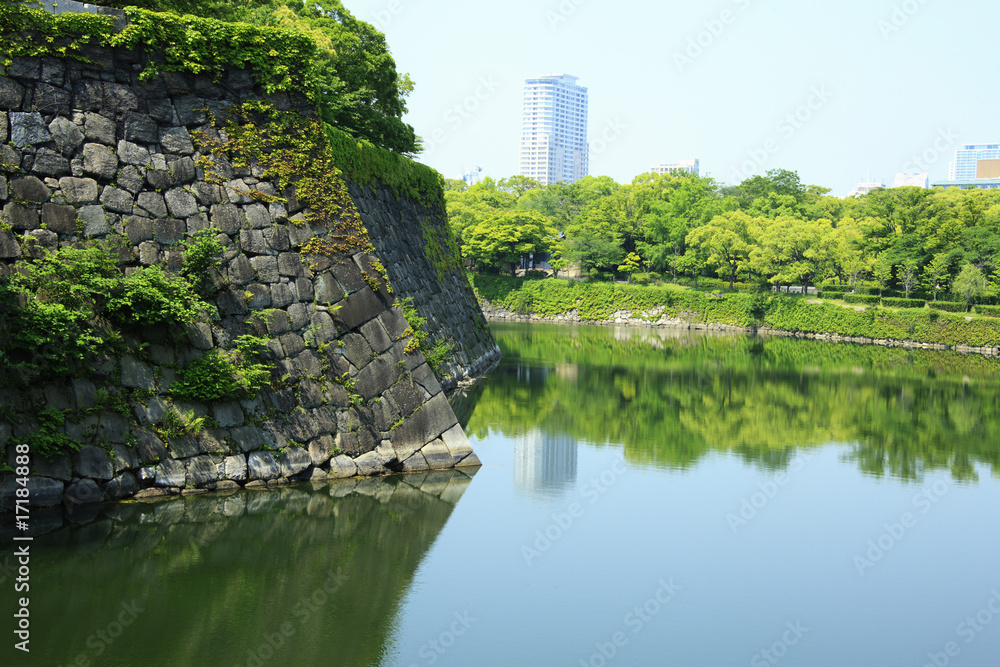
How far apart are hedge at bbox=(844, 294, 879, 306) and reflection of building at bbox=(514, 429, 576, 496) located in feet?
117

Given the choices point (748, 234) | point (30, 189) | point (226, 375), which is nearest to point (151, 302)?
point (226, 375)

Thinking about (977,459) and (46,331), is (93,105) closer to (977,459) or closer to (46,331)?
(46,331)

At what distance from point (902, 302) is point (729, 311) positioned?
35.0 feet

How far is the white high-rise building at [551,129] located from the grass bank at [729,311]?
408 ft

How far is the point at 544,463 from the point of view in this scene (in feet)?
44.8

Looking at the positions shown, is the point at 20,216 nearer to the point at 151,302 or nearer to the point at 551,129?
the point at 151,302

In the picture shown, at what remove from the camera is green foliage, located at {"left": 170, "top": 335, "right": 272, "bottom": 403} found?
10211 millimetres

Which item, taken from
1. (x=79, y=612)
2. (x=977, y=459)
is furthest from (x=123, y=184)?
(x=977, y=459)

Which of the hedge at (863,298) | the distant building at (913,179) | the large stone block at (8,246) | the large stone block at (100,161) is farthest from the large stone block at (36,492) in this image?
the distant building at (913,179)

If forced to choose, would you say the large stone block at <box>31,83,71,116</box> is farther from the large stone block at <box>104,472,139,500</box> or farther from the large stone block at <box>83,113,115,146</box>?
the large stone block at <box>104,472,139,500</box>

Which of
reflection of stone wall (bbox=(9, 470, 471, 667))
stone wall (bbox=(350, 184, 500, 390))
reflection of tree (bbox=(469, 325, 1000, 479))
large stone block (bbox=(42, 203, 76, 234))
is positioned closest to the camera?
reflection of stone wall (bbox=(9, 470, 471, 667))

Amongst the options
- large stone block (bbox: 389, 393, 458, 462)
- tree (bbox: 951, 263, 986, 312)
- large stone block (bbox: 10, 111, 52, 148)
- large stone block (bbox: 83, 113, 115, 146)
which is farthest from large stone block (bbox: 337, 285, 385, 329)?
tree (bbox: 951, 263, 986, 312)

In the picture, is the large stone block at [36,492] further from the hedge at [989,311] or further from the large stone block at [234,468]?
the hedge at [989,311]

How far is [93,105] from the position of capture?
10.3 meters
